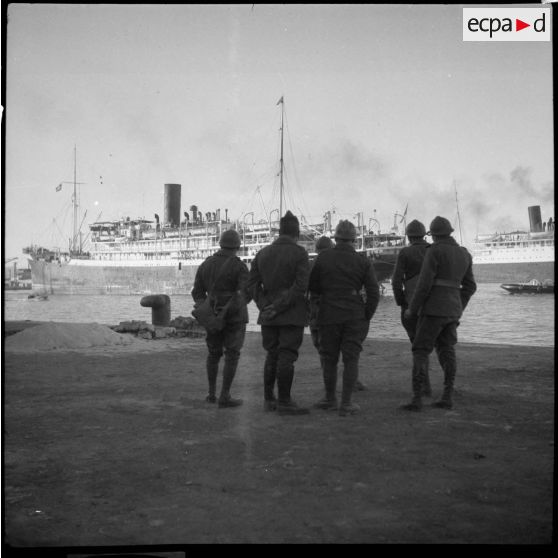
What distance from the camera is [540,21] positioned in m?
2.43

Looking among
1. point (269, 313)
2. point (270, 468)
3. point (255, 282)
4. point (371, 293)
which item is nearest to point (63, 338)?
point (255, 282)

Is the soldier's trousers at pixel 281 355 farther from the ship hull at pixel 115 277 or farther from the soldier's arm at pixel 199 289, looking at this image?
the ship hull at pixel 115 277

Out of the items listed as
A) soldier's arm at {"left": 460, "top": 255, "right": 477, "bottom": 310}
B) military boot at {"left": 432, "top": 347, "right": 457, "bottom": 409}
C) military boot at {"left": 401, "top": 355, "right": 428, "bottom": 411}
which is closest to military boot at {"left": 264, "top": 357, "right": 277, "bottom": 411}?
military boot at {"left": 401, "top": 355, "right": 428, "bottom": 411}

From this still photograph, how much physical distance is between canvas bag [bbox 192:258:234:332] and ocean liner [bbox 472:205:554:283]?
57598 millimetres

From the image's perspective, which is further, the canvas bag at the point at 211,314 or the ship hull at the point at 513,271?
the ship hull at the point at 513,271

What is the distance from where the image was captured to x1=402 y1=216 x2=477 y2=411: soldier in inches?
159

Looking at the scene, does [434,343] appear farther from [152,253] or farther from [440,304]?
[152,253]

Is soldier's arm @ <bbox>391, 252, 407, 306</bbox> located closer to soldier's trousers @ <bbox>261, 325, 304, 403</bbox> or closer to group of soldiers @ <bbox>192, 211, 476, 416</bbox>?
group of soldiers @ <bbox>192, 211, 476, 416</bbox>

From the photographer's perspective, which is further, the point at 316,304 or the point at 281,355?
the point at 316,304

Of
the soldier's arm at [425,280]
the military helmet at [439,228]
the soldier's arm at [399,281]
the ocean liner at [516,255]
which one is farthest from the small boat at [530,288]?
the soldier's arm at [425,280]

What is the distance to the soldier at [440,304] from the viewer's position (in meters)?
4.03

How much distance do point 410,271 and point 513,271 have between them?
57.9 metres

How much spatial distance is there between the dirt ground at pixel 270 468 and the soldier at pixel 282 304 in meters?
0.22

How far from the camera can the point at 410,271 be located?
15.1ft
